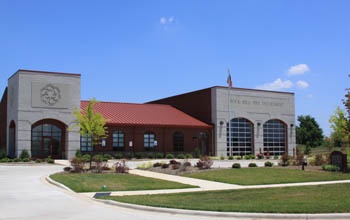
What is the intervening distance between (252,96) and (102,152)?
18.9 meters

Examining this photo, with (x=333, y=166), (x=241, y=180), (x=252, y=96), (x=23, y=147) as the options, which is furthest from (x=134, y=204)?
(x=252, y=96)

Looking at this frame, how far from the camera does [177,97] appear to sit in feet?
174

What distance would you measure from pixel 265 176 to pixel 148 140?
23.3 m

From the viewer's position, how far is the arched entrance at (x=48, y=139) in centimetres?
3750

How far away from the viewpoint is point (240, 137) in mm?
48125

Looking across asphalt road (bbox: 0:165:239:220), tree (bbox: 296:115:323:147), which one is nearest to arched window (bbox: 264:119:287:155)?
asphalt road (bbox: 0:165:239:220)

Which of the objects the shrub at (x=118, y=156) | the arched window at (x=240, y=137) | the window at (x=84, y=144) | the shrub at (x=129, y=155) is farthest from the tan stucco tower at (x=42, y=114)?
the arched window at (x=240, y=137)

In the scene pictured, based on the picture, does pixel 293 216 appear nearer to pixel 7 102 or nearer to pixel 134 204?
pixel 134 204

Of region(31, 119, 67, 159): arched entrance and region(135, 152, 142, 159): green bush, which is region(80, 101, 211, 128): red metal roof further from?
region(31, 119, 67, 159): arched entrance

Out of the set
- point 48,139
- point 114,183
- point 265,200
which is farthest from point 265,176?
point 48,139

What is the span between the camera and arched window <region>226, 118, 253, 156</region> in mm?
47188

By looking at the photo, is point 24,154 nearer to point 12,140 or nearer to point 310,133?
point 12,140

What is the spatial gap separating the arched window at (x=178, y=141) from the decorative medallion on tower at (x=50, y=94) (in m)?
12.9

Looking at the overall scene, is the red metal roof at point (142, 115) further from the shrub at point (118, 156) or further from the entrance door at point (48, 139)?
the entrance door at point (48, 139)
